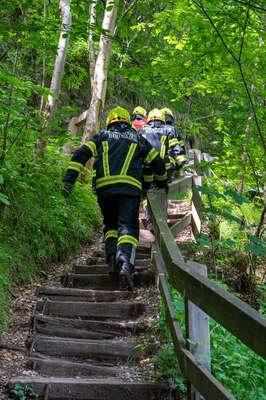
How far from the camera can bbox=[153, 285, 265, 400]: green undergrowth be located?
3657 millimetres

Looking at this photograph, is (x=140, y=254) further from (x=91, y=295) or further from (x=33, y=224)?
(x=91, y=295)

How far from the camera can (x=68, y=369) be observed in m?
4.03

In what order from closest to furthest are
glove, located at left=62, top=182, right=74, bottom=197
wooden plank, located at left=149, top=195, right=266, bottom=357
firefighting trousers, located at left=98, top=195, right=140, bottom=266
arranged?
wooden plank, located at left=149, top=195, right=266, bottom=357 → firefighting trousers, located at left=98, top=195, right=140, bottom=266 → glove, located at left=62, top=182, right=74, bottom=197

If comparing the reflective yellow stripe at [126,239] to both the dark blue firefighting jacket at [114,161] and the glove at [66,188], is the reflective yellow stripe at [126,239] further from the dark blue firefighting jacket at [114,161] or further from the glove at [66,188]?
the glove at [66,188]

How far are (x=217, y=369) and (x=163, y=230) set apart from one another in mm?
A: 1285

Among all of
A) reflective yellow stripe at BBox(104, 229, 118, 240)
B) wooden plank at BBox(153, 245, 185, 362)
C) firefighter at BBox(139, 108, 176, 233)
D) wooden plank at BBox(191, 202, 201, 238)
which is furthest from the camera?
wooden plank at BBox(191, 202, 201, 238)

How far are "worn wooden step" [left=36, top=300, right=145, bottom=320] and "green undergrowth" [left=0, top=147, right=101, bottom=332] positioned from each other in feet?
1.69

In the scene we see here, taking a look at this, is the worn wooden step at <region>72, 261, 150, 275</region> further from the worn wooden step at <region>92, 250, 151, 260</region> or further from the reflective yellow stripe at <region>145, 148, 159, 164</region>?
the reflective yellow stripe at <region>145, 148, 159, 164</region>

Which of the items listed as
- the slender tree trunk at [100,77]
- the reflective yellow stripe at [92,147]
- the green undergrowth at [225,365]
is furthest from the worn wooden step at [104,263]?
the slender tree trunk at [100,77]

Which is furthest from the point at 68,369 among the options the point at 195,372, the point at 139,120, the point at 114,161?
the point at 139,120

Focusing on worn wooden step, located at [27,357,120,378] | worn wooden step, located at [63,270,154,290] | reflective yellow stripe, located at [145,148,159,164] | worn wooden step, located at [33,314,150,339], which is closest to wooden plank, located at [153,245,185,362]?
worn wooden step, located at [33,314,150,339]

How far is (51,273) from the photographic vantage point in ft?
22.7

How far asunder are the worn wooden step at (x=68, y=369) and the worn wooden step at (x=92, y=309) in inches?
39.7

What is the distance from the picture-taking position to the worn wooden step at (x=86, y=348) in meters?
4.30
